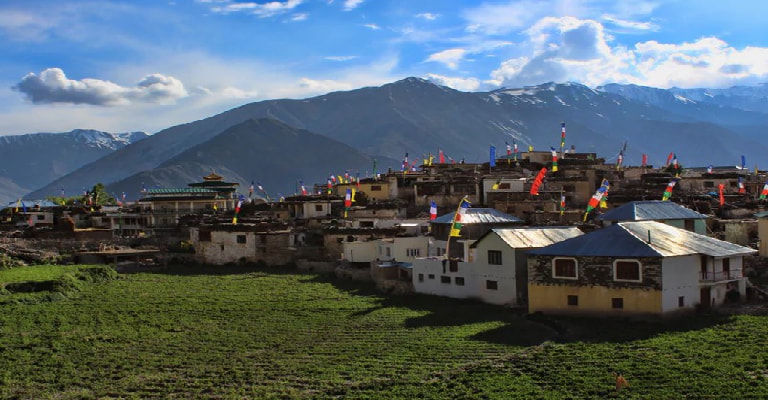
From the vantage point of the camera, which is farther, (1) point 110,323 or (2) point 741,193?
(2) point 741,193

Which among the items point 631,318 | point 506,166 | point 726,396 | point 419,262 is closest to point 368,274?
point 419,262

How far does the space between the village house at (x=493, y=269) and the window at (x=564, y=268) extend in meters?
4.03

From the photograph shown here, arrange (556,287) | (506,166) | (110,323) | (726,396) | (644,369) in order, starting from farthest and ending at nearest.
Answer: (506,166) < (110,323) < (556,287) < (644,369) < (726,396)

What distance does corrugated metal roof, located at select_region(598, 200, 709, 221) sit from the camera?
168ft

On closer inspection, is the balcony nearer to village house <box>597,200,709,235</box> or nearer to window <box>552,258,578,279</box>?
window <box>552,258,578,279</box>

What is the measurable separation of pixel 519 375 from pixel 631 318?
33.9ft

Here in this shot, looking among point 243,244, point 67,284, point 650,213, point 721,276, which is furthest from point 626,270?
point 67,284

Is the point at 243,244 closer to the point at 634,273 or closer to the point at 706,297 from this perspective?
the point at 634,273

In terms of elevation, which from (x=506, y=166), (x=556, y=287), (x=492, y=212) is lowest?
(x=556, y=287)

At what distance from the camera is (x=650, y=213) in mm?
51688

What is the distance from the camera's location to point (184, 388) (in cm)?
3048

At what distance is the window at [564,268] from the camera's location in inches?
1549

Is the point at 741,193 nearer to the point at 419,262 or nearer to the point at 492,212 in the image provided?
the point at 492,212

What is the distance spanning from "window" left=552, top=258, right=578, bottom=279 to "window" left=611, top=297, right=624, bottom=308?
2213mm
